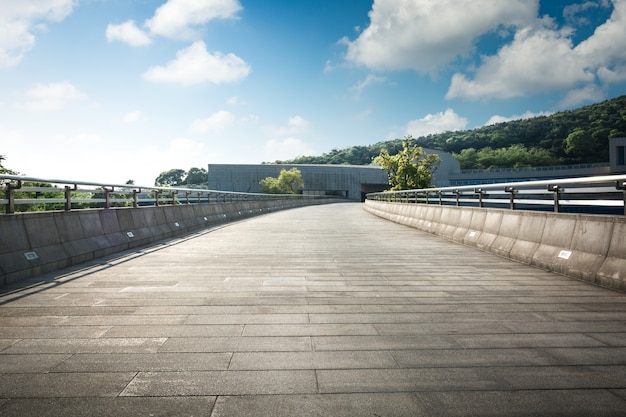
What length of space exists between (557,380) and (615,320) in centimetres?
216

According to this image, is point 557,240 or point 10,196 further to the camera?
point 557,240

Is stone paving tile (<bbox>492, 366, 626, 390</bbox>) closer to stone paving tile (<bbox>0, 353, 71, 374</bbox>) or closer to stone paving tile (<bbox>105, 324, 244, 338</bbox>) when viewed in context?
stone paving tile (<bbox>105, 324, 244, 338</bbox>)

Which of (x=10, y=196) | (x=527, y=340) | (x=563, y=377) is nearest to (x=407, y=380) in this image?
(x=563, y=377)

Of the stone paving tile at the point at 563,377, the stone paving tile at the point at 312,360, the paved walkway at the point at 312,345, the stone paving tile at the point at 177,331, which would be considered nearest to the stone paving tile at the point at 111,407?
the paved walkway at the point at 312,345

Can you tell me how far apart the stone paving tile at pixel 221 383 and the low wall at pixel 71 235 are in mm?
4984

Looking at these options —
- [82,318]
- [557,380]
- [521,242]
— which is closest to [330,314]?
[557,380]

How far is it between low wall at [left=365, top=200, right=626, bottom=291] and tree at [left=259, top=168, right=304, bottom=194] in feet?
Result: 360

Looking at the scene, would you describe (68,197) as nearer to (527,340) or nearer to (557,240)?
(527,340)

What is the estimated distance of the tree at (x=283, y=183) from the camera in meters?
121

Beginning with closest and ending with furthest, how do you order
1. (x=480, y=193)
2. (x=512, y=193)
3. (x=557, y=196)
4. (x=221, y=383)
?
1. (x=221, y=383)
2. (x=557, y=196)
3. (x=512, y=193)
4. (x=480, y=193)

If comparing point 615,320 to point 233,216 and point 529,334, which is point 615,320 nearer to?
point 529,334

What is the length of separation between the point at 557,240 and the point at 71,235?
33.1 ft

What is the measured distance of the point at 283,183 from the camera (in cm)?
12144

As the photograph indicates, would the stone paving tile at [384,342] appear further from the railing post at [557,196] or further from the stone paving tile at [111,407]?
the railing post at [557,196]
